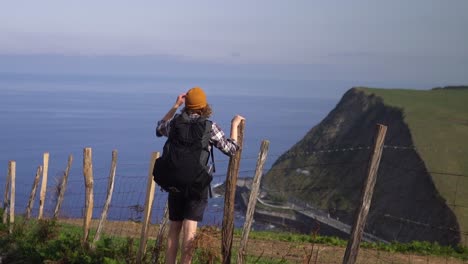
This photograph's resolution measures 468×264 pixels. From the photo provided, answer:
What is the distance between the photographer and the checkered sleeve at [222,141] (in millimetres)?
6816

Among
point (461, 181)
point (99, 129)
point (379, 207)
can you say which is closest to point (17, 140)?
point (99, 129)

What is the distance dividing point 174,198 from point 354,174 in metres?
76.5

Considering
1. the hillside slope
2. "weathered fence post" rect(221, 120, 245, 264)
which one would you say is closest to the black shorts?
"weathered fence post" rect(221, 120, 245, 264)

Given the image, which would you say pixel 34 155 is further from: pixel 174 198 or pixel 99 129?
pixel 174 198

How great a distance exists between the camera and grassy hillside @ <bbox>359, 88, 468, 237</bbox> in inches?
2233

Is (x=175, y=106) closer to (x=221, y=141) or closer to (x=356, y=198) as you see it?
(x=221, y=141)

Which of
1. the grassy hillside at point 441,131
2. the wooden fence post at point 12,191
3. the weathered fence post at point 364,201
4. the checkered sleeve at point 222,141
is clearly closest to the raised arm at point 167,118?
the checkered sleeve at point 222,141

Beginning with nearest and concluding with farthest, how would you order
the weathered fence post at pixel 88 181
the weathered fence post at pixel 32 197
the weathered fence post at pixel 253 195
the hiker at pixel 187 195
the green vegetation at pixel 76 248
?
the hiker at pixel 187 195, the weathered fence post at pixel 253 195, the green vegetation at pixel 76 248, the weathered fence post at pixel 88 181, the weathered fence post at pixel 32 197

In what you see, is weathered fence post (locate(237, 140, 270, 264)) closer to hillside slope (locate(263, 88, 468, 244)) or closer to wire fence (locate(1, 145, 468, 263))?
wire fence (locate(1, 145, 468, 263))

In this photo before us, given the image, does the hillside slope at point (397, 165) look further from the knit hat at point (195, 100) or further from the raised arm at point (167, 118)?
the knit hat at point (195, 100)

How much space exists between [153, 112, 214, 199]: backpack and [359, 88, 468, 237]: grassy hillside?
32925 millimetres

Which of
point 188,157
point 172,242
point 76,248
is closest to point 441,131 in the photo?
point 76,248

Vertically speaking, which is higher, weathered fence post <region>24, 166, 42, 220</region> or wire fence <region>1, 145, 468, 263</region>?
weathered fence post <region>24, 166, 42, 220</region>

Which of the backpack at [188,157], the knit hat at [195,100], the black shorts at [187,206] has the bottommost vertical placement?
the black shorts at [187,206]
